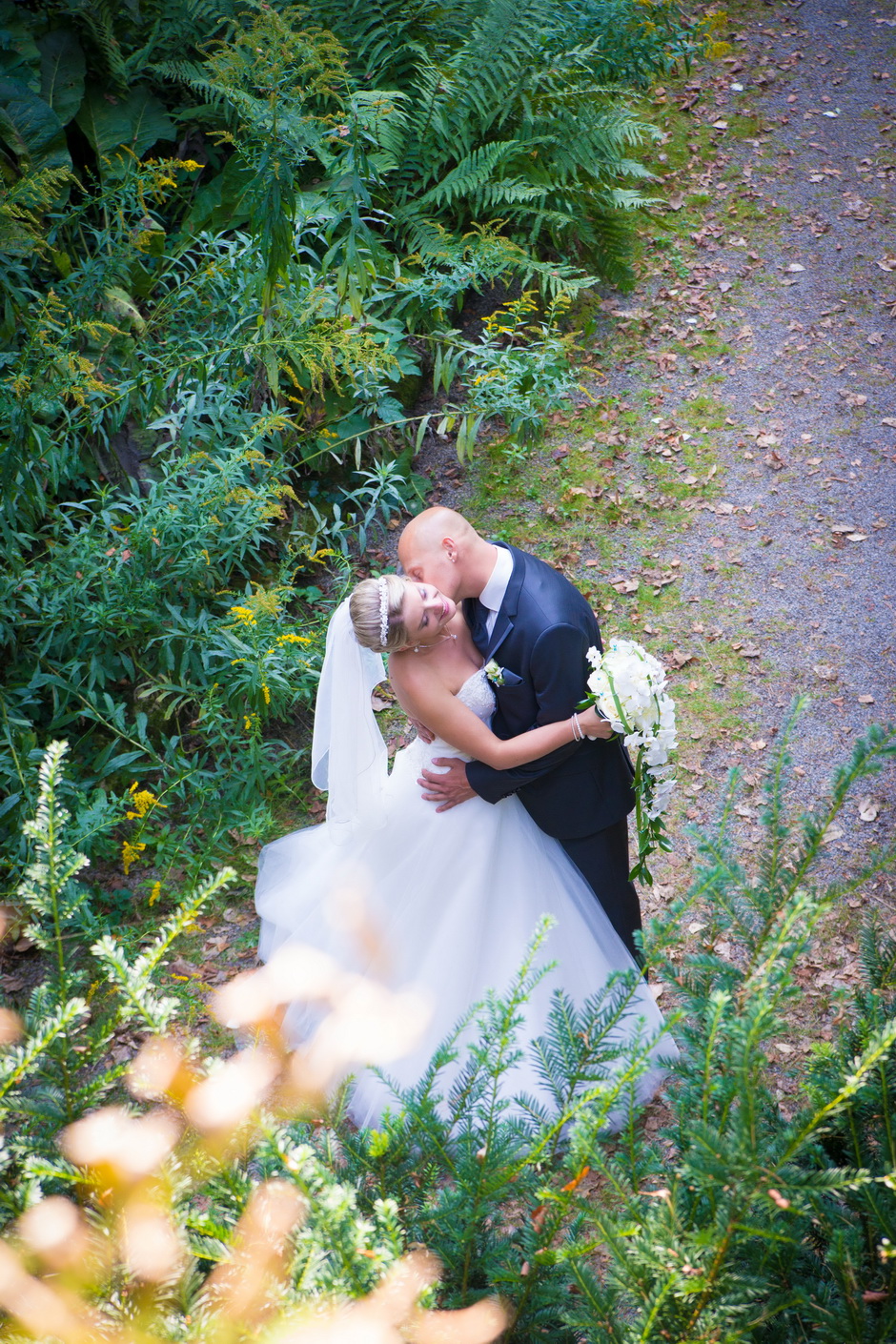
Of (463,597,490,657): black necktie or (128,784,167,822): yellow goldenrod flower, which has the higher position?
(463,597,490,657): black necktie

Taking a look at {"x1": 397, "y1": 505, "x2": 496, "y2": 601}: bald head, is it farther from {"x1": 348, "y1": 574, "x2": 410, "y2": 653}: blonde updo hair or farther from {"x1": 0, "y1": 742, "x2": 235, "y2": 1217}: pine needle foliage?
{"x1": 0, "y1": 742, "x2": 235, "y2": 1217}: pine needle foliage

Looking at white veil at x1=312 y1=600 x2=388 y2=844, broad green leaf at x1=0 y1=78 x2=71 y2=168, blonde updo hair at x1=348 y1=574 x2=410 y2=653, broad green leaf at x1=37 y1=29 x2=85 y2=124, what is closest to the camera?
blonde updo hair at x1=348 y1=574 x2=410 y2=653

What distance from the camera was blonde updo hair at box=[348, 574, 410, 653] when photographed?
275cm

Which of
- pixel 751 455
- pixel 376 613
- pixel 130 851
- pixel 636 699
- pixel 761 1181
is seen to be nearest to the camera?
pixel 761 1181

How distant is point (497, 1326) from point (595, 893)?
1.99m

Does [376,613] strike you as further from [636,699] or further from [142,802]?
[142,802]

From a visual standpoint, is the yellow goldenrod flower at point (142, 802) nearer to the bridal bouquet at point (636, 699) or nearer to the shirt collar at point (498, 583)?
the shirt collar at point (498, 583)

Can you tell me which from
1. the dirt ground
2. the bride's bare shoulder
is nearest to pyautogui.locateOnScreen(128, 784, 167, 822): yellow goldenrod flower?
the bride's bare shoulder

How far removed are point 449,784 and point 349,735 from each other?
40cm

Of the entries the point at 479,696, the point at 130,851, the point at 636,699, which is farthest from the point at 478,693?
the point at 130,851

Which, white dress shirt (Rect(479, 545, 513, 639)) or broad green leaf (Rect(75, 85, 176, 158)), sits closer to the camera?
white dress shirt (Rect(479, 545, 513, 639))

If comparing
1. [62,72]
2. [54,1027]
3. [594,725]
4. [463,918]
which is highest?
[62,72]

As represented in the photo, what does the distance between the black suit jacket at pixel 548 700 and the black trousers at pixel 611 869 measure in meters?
0.09

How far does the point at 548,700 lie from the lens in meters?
2.95
